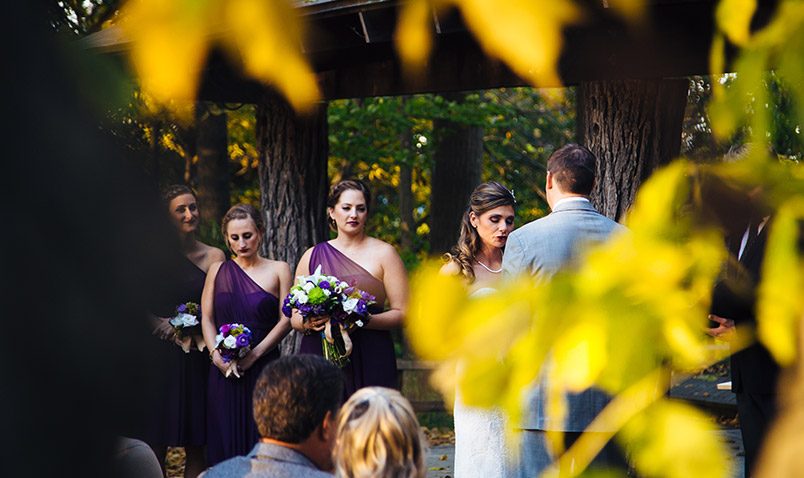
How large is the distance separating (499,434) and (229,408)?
2.17m

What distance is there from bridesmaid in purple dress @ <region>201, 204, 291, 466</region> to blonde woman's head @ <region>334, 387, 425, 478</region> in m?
3.72

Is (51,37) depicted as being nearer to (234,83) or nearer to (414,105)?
(234,83)

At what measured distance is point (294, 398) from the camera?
3861 millimetres

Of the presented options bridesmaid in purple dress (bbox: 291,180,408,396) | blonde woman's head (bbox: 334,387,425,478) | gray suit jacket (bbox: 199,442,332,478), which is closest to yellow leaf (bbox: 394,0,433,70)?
blonde woman's head (bbox: 334,387,425,478)

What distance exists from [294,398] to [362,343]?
3.14m

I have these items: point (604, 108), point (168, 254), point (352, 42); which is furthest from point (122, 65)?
point (604, 108)

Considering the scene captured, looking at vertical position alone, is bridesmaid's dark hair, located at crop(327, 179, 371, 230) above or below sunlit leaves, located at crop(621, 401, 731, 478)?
above

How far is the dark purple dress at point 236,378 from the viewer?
725cm

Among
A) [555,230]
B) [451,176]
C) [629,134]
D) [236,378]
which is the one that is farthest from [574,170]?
[451,176]

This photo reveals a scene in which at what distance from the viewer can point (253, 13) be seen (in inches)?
41.0

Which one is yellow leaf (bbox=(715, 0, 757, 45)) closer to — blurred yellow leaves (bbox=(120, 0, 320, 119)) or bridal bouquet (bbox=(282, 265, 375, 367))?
blurred yellow leaves (bbox=(120, 0, 320, 119))

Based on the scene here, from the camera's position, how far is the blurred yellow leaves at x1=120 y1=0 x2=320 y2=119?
3.24 feet

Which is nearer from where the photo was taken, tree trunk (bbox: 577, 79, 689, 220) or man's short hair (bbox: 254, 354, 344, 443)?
man's short hair (bbox: 254, 354, 344, 443)

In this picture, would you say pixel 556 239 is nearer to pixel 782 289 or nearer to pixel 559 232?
pixel 559 232
